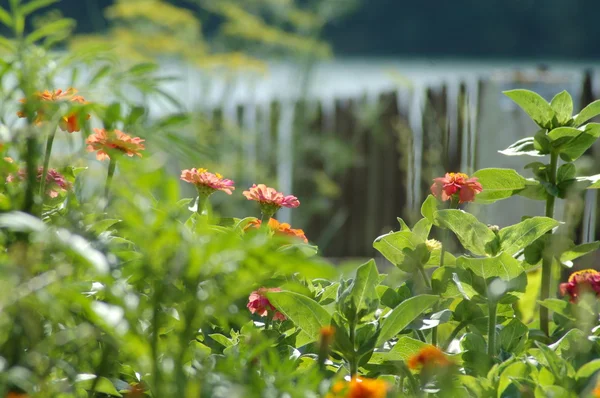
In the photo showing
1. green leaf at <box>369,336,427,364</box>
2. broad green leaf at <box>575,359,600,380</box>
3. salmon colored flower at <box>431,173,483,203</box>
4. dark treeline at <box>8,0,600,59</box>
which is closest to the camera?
broad green leaf at <box>575,359,600,380</box>

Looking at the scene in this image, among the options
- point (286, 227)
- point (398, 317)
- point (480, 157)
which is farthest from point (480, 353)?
point (480, 157)

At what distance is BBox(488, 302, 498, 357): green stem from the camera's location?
101 cm

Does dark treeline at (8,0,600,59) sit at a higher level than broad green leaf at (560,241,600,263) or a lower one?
lower

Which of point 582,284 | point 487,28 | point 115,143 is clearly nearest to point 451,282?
point 582,284

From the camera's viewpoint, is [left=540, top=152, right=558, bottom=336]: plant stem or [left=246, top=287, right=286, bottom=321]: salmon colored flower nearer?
[left=246, top=287, right=286, bottom=321]: salmon colored flower

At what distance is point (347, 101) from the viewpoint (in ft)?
20.2

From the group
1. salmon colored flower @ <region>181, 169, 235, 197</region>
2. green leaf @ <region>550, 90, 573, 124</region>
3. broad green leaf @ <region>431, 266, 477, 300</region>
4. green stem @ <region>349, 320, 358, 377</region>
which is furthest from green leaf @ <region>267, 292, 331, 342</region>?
green leaf @ <region>550, 90, 573, 124</region>

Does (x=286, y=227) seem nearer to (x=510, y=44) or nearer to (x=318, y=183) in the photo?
(x=318, y=183)

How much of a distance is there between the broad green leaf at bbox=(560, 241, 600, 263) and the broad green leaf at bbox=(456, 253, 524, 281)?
0.75 ft

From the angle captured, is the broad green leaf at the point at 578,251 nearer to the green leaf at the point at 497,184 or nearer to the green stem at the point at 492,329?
the green leaf at the point at 497,184

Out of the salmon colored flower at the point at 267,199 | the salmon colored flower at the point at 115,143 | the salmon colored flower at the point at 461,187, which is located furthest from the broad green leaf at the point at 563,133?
the salmon colored flower at the point at 115,143

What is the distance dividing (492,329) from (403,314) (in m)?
0.16

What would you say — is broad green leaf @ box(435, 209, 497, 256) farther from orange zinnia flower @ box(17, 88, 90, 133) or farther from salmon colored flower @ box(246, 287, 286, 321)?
orange zinnia flower @ box(17, 88, 90, 133)

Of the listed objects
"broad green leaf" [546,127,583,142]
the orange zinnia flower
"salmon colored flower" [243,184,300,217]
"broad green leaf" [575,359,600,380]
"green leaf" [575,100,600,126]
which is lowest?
"broad green leaf" [575,359,600,380]
